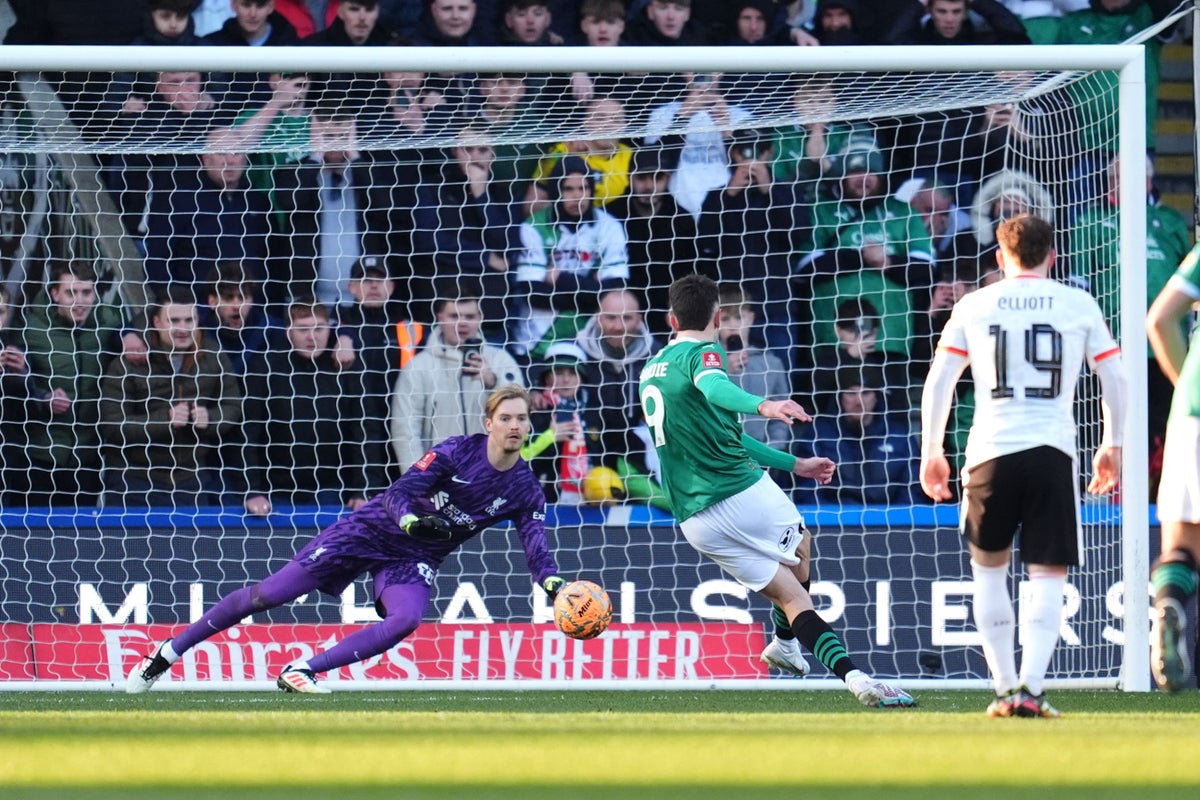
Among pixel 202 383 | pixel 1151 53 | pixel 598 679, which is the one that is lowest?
pixel 598 679

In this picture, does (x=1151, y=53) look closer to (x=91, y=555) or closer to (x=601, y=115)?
(x=601, y=115)


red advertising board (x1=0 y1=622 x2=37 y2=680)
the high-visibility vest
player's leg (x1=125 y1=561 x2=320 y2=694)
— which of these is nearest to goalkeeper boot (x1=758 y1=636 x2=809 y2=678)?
player's leg (x1=125 y1=561 x2=320 y2=694)

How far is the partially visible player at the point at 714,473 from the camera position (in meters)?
7.34

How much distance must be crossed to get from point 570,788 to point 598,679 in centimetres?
499

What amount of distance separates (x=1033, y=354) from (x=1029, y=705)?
113cm

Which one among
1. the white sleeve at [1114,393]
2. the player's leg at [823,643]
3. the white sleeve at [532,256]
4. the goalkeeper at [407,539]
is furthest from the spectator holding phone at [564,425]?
the white sleeve at [1114,393]

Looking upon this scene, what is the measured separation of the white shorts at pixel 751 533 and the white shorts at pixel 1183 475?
1456 mm

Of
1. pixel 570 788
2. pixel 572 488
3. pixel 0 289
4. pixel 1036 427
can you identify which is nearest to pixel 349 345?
pixel 572 488

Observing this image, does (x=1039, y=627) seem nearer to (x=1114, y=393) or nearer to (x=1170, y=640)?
(x=1114, y=393)

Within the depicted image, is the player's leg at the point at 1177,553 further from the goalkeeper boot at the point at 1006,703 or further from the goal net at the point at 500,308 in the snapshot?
the goal net at the point at 500,308

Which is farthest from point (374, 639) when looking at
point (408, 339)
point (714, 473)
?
point (408, 339)

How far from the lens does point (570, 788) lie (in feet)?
13.8

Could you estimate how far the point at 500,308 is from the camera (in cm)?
1073

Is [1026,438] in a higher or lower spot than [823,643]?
higher
